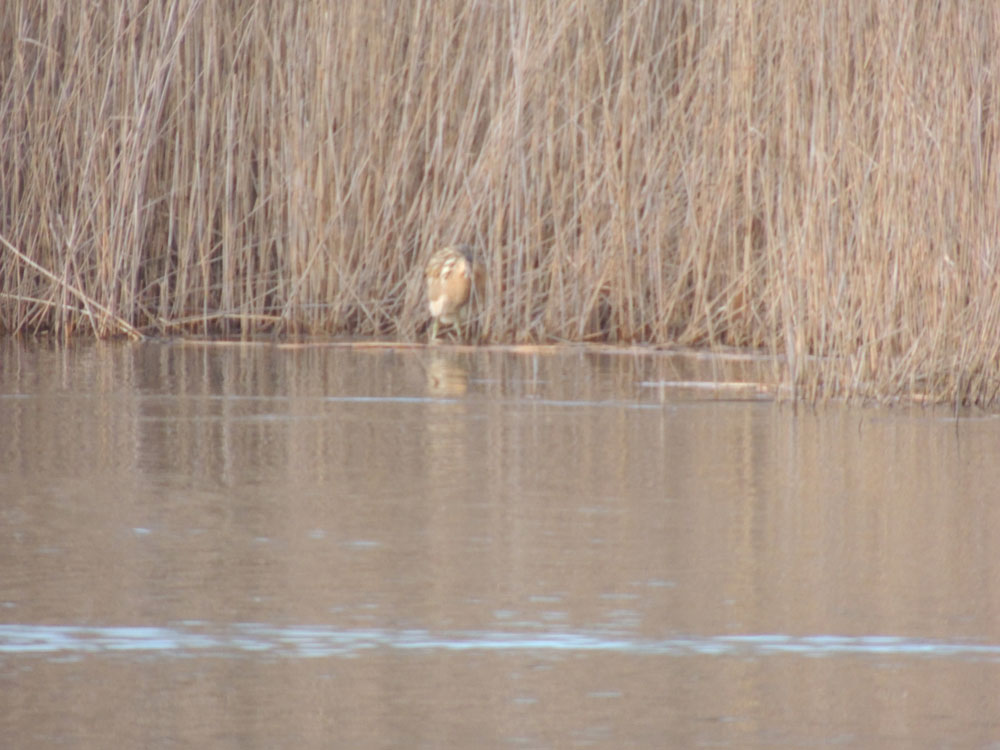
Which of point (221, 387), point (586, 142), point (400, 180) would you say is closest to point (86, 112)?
point (400, 180)

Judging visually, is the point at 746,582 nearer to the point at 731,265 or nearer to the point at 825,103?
the point at 825,103

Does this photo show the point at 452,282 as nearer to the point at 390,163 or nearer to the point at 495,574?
the point at 390,163

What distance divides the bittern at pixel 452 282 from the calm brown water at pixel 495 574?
1523 millimetres

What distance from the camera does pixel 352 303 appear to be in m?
7.00

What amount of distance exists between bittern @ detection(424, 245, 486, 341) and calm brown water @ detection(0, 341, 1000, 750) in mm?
1523

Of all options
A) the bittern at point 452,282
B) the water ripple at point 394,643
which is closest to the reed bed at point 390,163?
the bittern at point 452,282

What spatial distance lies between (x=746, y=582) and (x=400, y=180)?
4.55 m

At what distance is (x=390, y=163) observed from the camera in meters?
7.06

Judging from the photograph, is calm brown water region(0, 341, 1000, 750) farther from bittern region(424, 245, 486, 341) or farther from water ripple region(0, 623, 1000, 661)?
bittern region(424, 245, 486, 341)

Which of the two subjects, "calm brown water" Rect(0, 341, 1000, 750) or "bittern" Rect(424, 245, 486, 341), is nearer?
"calm brown water" Rect(0, 341, 1000, 750)

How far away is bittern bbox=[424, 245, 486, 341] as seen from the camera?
20.9 ft

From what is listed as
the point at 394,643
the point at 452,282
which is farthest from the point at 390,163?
the point at 394,643

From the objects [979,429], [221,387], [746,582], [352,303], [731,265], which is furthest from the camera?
[352,303]

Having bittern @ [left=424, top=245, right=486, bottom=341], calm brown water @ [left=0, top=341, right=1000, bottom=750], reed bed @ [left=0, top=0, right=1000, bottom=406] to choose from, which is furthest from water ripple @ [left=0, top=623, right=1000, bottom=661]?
bittern @ [left=424, top=245, right=486, bottom=341]
